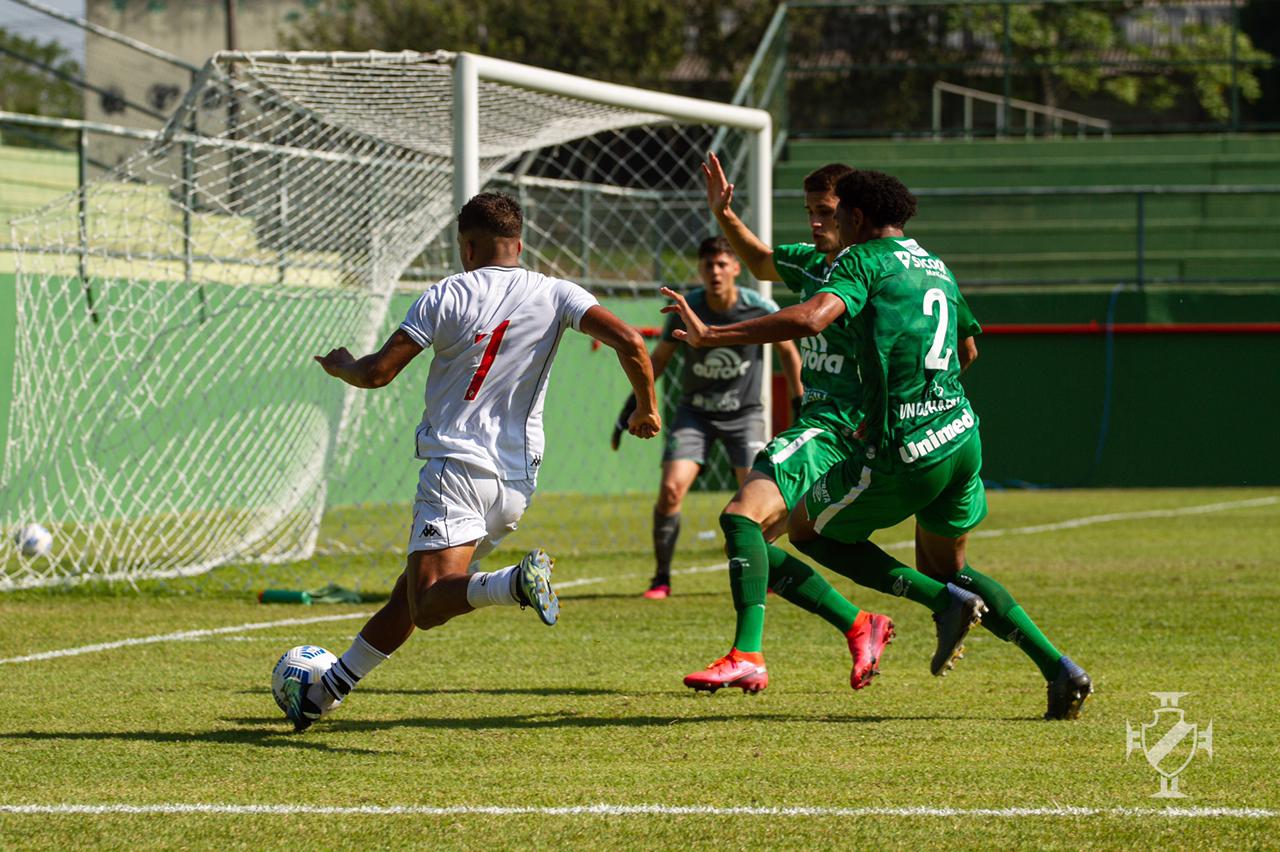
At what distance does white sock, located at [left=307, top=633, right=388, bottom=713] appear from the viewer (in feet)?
Result: 18.8

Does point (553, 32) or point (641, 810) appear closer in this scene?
point (641, 810)

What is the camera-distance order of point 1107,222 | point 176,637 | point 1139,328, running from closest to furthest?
point 176,637 → point 1139,328 → point 1107,222

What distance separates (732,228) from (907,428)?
1.54m

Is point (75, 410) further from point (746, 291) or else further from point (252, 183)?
point (746, 291)

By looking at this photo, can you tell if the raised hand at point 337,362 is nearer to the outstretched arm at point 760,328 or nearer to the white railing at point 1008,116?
the outstretched arm at point 760,328

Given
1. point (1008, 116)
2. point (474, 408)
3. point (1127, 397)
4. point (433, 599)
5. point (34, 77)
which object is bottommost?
point (1127, 397)

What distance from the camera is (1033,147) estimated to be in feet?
76.9

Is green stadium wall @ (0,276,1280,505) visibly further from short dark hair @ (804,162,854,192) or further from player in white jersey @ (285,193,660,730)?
player in white jersey @ (285,193,660,730)

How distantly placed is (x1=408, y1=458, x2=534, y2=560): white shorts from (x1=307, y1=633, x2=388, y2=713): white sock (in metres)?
0.43

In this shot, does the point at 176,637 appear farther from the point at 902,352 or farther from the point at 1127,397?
the point at 1127,397

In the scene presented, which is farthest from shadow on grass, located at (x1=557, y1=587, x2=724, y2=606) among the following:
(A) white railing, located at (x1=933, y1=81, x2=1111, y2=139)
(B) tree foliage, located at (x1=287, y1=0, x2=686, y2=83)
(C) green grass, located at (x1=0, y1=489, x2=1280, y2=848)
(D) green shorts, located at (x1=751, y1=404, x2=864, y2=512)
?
(B) tree foliage, located at (x1=287, y1=0, x2=686, y2=83)

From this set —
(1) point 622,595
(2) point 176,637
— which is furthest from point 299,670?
(1) point 622,595

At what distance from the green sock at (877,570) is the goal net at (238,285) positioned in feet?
14.4

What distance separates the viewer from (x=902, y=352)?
19.4ft
